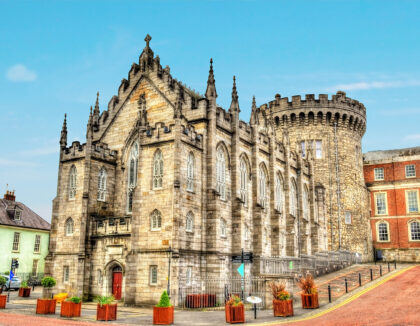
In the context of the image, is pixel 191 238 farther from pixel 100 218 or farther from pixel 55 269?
pixel 55 269

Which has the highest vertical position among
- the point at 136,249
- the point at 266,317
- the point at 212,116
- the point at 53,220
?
the point at 212,116

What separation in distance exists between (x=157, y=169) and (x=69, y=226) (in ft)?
28.2

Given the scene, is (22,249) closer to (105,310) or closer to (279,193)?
(279,193)

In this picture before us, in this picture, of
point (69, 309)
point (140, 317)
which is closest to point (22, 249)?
point (69, 309)

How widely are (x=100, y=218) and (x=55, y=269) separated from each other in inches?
193

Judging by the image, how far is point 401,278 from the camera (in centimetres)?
3062

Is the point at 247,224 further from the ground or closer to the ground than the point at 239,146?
closer to the ground

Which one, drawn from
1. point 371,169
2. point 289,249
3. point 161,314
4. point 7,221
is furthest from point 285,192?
point 7,221

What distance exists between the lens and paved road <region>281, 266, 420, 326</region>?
16969mm

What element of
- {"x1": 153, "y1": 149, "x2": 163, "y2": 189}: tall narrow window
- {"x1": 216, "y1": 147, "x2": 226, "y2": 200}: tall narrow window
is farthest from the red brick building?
{"x1": 153, "y1": 149, "x2": 163, "y2": 189}: tall narrow window

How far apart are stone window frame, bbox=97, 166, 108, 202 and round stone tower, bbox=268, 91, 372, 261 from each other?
81.8 ft

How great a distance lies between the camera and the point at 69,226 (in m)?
31.3

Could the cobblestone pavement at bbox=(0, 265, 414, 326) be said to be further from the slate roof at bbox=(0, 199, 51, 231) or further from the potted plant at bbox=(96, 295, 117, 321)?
the slate roof at bbox=(0, 199, 51, 231)

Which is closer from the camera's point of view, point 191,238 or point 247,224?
point 191,238
